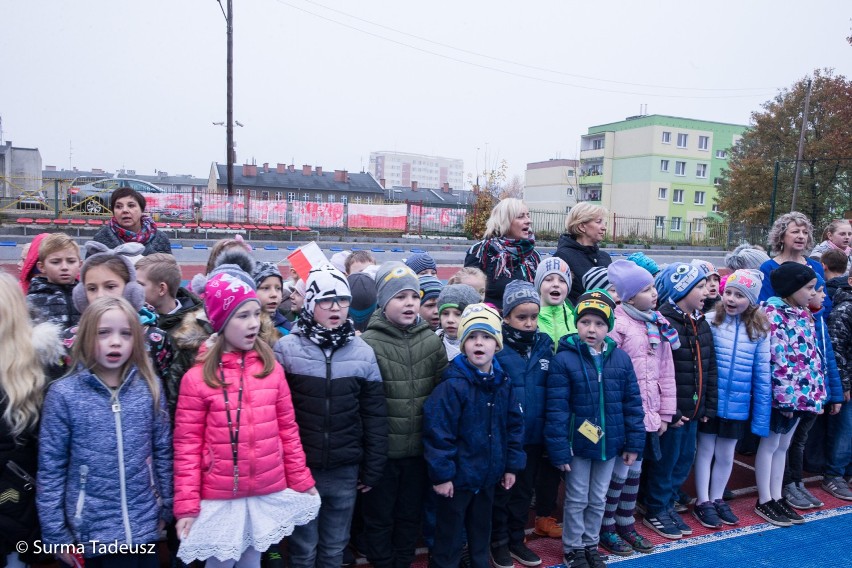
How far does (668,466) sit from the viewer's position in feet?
14.0

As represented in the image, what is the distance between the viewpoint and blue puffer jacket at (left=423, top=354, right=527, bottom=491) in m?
3.25

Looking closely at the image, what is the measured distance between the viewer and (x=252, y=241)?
1956 cm

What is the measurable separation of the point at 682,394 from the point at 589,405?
3.18 feet

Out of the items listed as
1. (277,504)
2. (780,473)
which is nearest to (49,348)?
(277,504)

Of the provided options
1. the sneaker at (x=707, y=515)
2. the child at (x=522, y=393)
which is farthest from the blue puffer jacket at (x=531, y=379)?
the sneaker at (x=707, y=515)

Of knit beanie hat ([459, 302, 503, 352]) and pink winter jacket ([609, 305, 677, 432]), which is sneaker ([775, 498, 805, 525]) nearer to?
pink winter jacket ([609, 305, 677, 432])

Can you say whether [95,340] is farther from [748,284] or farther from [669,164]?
[669,164]

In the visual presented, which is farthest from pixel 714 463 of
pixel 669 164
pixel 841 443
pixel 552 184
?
pixel 552 184

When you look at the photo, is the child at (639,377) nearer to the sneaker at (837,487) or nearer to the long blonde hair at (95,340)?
the sneaker at (837,487)

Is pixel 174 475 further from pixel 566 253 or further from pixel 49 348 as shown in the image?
pixel 566 253

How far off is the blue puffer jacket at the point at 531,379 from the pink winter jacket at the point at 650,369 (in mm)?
614

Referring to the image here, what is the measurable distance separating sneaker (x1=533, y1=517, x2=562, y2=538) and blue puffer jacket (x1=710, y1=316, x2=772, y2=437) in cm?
149

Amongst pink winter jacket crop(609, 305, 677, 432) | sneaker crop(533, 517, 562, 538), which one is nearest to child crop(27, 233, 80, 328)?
sneaker crop(533, 517, 562, 538)

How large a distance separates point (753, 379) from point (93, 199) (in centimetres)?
2260
